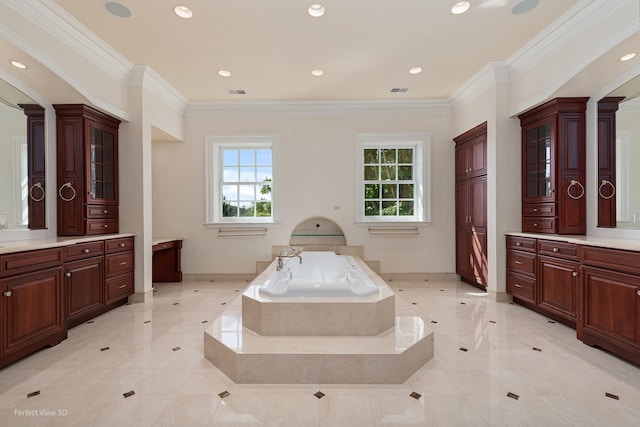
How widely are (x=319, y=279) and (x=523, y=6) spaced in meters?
3.50

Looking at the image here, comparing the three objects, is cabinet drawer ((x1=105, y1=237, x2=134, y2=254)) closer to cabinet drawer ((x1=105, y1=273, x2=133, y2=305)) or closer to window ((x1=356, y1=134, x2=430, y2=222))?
cabinet drawer ((x1=105, y1=273, x2=133, y2=305))

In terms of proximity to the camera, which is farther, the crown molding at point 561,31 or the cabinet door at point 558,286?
the cabinet door at point 558,286

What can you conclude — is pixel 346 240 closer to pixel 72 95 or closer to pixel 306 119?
pixel 306 119

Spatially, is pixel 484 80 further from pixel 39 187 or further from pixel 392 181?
pixel 39 187

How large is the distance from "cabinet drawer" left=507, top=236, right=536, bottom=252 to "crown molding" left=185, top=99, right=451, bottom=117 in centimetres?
245

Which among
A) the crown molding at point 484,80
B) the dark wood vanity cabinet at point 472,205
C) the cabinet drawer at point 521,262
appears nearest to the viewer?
the cabinet drawer at point 521,262

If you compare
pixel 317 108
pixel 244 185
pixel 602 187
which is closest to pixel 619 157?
pixel 602 187

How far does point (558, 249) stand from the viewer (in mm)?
3100

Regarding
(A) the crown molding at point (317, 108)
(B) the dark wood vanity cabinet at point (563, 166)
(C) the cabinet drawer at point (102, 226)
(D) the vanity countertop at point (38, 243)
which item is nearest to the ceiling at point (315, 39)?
(A) the crown molding at point (317, 108)

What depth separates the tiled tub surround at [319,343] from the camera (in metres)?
2.07

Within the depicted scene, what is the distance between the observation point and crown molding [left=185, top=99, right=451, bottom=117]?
16.8ft

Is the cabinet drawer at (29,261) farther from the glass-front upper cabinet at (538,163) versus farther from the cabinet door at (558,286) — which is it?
the glass-front upper cabinet at (538,163)

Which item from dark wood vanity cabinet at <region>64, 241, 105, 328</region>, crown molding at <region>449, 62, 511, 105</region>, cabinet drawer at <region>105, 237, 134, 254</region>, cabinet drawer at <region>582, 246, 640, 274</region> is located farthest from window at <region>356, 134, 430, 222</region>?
dark wood vanity cabinet at <region>64, 241, 105, 328</region>

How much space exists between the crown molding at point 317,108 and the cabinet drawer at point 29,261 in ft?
10.6
